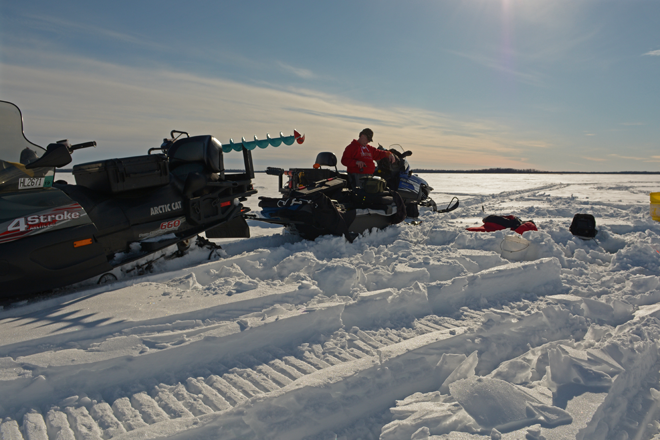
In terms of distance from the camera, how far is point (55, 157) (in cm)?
274

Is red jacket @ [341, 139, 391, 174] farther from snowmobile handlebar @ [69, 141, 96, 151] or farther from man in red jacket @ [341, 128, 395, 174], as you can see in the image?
snowmobile handlebar @ [69, 141, 96, 151]

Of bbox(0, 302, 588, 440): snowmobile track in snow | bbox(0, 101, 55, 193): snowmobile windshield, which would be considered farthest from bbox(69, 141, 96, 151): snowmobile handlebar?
bbox(0, 302, 588, 440): snowmobile track in snow

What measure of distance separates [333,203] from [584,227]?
3.47m

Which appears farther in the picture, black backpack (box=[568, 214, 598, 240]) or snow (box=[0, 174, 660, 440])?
black backpack (box=[568, 214, 598, 240])

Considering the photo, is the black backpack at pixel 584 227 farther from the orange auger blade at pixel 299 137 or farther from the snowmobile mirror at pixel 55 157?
the snowmobile mirror at pixel 55 157

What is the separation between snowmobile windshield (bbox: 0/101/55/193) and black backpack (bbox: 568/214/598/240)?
240 inches

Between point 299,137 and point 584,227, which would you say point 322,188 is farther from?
point 584,227

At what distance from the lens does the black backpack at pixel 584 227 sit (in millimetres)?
5238

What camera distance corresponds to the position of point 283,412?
169 cm

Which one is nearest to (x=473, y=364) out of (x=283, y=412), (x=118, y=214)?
(x=283, y=412)

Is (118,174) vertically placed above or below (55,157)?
below

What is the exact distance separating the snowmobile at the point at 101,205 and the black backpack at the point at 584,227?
4.03 meters

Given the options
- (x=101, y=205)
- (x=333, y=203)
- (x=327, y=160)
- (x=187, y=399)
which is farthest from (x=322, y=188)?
(x=187, y=399)

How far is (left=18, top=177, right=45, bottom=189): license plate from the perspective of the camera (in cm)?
282
